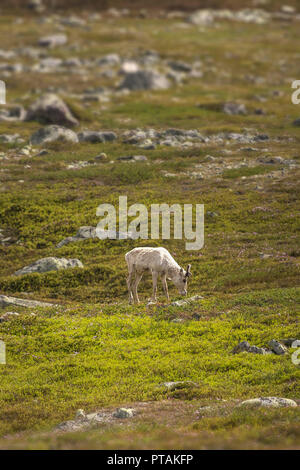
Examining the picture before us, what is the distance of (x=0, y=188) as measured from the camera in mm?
44438

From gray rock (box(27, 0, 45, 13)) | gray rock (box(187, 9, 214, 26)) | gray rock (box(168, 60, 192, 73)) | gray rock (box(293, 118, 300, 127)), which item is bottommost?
gray rock (box(293, 118, 300, 127))

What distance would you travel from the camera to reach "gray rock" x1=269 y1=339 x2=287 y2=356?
66.0 feet

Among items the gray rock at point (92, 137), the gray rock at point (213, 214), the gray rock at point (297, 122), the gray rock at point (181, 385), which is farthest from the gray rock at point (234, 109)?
the gray rock at point (181, 385)

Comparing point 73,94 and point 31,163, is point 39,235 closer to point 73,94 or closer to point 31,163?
point 31,163

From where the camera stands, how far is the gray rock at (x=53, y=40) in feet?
355

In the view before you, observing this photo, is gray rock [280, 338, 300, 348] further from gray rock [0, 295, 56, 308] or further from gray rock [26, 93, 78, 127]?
gray rock [26, 93, 78, 127]

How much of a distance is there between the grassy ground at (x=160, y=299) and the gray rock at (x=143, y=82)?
1420 cm

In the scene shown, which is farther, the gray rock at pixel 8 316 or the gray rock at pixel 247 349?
the gray rock at pixel 8 316

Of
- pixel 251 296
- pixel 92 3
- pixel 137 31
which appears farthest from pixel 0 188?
pixel 92 3

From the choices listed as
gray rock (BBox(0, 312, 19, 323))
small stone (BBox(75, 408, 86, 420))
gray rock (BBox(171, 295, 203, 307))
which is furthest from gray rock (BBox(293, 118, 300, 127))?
small stone (BBox(75, 408, 86, 420))

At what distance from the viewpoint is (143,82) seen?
82250 millimetres

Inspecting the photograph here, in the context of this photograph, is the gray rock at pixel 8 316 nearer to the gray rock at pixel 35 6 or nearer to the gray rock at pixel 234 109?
the gray rock at pixel 234 109

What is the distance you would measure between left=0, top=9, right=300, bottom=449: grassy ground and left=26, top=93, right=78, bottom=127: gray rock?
69.4 inches
